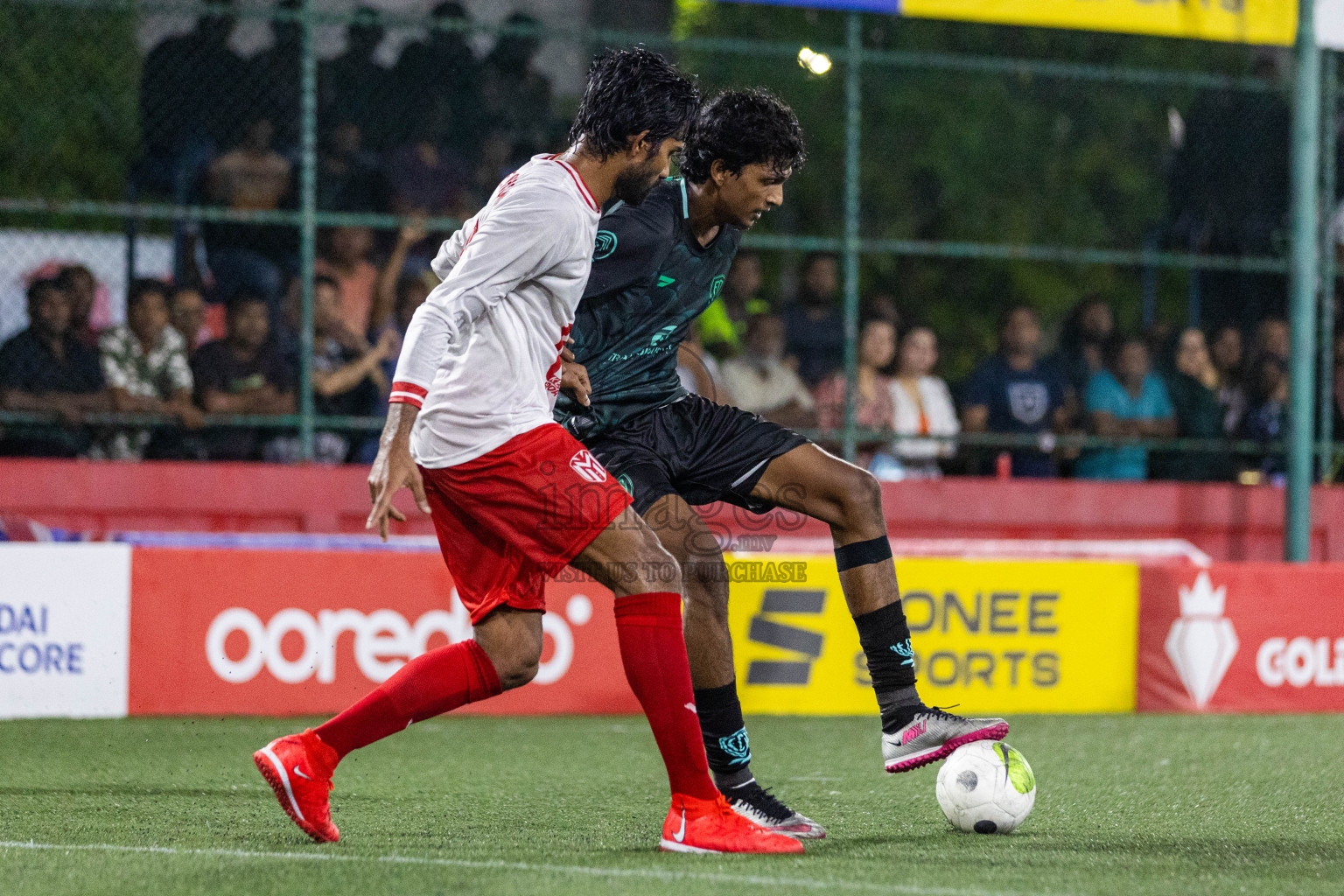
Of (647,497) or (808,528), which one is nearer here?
(647,497)

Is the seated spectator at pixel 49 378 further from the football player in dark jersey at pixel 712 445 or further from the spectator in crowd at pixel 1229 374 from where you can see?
the spectator in crowd at pixel 1229 374

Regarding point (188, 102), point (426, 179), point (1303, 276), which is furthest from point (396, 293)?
point (1303, 276)

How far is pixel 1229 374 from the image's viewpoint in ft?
38.1

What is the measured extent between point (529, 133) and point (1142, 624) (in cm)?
527

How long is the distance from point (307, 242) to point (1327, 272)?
6539 mm

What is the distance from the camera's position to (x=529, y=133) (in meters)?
11.5

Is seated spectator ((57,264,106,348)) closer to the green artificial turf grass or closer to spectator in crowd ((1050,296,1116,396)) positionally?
the green artificial turf grass

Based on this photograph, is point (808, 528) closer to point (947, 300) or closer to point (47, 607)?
point (47, 607)

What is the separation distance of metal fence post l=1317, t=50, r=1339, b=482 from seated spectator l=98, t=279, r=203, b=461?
23.2ft

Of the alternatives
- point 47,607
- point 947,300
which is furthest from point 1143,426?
point 947,300

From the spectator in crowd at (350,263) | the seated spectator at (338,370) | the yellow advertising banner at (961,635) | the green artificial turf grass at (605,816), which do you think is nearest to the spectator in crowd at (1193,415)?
the yellow advertising banner at (961,635)

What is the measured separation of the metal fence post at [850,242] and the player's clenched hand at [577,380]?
5626mm

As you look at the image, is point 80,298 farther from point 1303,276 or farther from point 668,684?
point 1303,276

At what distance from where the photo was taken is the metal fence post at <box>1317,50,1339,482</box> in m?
11.0
